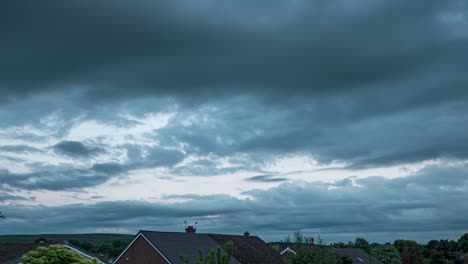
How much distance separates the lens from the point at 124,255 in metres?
63.0

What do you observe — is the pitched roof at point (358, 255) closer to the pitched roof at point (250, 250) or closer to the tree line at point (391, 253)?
the tree line at point (391, 253)

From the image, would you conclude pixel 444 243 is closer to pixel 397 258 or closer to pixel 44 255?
pixel 397 258

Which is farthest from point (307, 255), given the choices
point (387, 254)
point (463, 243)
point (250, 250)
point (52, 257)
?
point (463, 243)

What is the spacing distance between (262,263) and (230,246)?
47826mm

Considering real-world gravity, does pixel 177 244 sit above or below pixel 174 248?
above

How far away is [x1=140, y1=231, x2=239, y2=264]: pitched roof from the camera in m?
61.7

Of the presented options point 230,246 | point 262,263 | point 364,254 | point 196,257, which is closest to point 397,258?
point 364,254

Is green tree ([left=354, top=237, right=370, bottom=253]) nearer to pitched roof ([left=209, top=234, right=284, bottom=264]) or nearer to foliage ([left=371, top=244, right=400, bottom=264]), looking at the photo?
foliage ([left=371, top=244, right=400, bottom=264])

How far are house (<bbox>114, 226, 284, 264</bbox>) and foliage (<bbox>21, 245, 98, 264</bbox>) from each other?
2050 centimetres

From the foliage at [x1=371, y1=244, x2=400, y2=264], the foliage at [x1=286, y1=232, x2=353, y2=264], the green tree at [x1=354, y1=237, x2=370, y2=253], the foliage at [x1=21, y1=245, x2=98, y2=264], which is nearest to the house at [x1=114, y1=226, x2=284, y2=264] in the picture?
the foliage at [x1=286, y1=232, x2=353, y2=264]

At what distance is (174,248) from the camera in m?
63.4

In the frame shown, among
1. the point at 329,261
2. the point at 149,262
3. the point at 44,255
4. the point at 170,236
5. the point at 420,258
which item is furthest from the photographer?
the point at 420,258

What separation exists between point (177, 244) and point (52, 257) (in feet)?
102

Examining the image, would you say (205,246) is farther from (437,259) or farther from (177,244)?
(437,259)
